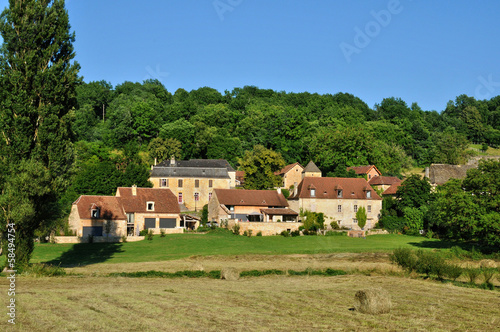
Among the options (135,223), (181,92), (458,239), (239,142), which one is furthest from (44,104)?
(181,92)

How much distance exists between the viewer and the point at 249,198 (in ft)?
211

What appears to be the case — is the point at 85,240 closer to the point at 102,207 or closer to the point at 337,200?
the point at 102,207

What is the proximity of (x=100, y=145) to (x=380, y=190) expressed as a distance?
4824cm

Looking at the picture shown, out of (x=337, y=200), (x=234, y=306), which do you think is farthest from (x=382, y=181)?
(x=234, y=306)

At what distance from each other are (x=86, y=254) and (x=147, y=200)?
17.6 m

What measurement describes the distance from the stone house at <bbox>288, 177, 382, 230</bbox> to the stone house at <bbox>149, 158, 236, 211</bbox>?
45.0ft

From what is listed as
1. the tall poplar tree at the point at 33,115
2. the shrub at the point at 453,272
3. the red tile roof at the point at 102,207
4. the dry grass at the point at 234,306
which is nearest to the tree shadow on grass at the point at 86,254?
the red tile roof at the point at 102,207

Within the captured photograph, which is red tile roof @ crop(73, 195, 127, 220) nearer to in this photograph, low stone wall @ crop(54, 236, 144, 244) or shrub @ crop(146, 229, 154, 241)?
low stone wall @ crop(54, 236, 144, 244)

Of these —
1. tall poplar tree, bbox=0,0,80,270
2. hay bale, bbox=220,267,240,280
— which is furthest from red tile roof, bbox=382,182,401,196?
tall poplar tree, bbox=0,0,80,270

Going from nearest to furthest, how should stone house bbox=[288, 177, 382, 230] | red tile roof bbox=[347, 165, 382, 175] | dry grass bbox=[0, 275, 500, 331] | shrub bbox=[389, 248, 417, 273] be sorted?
dry grass bbox=[0, 275, 500, 331] < shrub bbox=[389, 248, 417, 273] < stone house bbox=[288, 177, 382, 230] < red tile roof bbox=[347, 165, 382, 175]

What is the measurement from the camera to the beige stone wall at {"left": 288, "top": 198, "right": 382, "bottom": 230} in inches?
2525

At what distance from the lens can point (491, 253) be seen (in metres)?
41.6

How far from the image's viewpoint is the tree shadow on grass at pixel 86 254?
3641cm

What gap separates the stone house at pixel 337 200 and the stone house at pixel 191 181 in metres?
13.7
